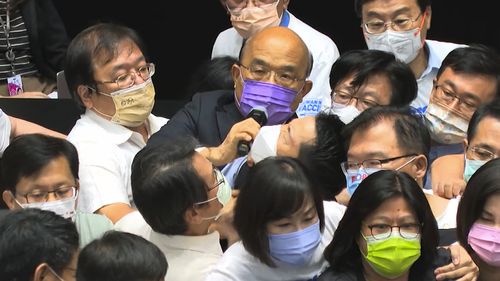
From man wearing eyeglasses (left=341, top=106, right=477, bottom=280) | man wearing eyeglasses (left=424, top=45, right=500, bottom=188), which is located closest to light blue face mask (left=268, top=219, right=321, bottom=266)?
man wearing eyeglasses (left=341, top=106, right=477, bottom=280)

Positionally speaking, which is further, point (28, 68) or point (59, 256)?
point (28, 68)

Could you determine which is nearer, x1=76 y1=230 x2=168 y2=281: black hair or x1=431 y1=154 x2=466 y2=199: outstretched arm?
x1=76 y1=230 x2=168 y2=281: black hair

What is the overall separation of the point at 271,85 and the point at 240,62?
203 millimetres

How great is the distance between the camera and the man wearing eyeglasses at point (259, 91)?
412 cm

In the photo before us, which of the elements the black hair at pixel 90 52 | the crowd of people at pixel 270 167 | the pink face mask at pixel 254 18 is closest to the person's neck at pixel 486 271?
the crowd of people at pixel 270 167

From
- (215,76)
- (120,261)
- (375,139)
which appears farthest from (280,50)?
(120,261)

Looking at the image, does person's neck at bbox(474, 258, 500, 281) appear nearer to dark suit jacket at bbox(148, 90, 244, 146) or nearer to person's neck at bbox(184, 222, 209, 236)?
person's neck at bbox(184, 222, 209, 236)

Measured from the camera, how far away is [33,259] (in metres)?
2.93

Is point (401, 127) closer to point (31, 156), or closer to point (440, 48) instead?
point (440, 48)

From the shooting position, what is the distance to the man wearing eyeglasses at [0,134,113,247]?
3568 mm

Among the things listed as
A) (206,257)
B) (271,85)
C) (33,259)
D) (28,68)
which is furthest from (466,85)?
(28,68)

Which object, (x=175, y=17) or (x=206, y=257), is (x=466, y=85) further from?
(x=175, y=17)

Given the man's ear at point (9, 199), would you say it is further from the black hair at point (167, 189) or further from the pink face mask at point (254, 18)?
the pink face mask at point (254, 18)

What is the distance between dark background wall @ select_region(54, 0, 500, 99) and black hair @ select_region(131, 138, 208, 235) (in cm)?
303
